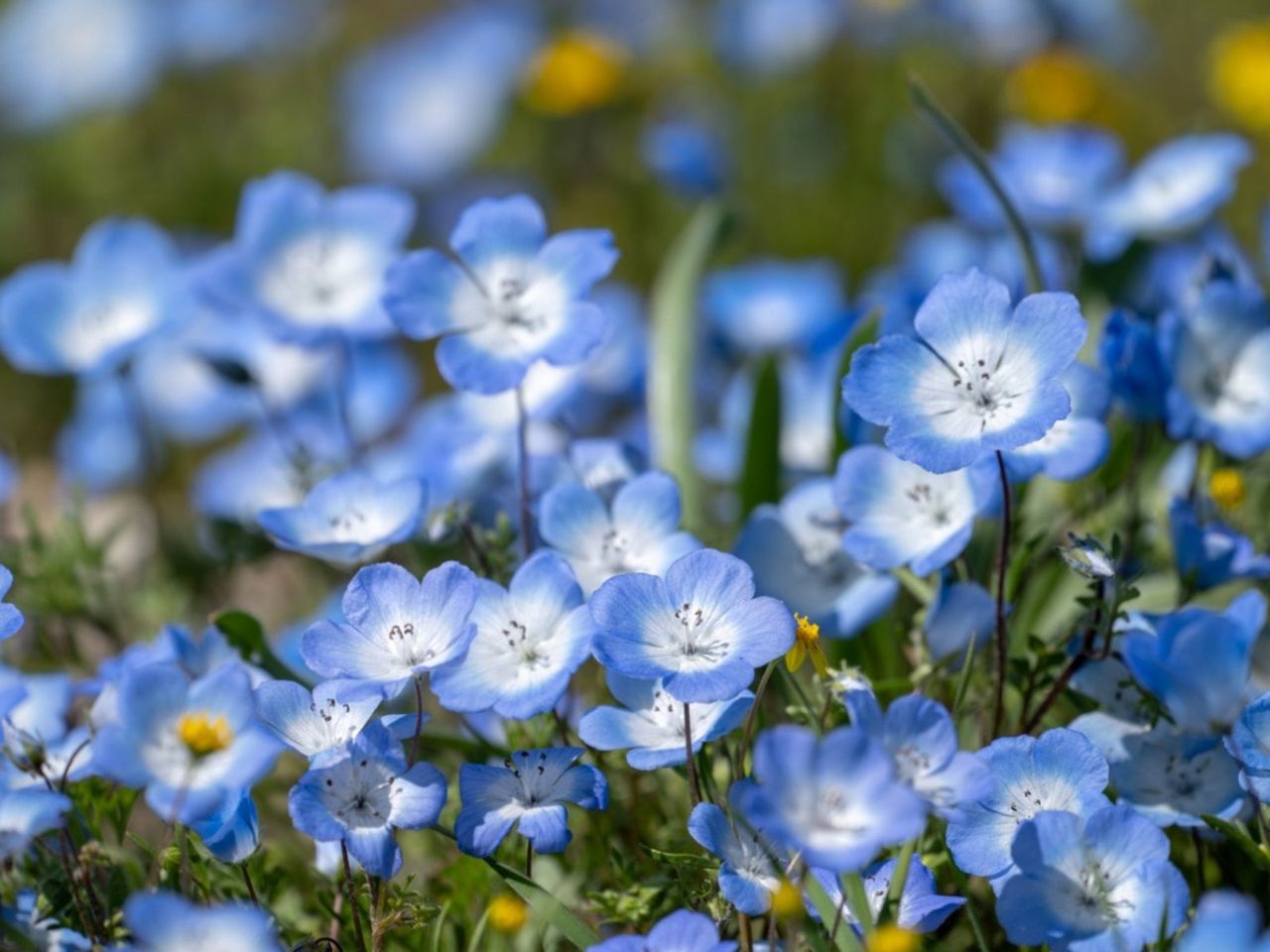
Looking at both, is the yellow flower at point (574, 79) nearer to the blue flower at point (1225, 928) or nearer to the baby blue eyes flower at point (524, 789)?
the baby blue eyes flower at point (524, 789)

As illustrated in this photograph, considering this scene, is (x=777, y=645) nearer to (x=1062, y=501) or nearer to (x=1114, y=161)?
(x=1062, y=501)

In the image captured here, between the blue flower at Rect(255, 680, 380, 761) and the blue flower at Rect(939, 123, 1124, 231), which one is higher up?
the blue flower at Rect(255, 680, 380, 761)

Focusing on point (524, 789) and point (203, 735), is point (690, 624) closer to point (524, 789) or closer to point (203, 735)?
point (524, 789)

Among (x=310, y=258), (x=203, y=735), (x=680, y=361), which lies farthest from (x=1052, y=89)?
(x=203, y=735)

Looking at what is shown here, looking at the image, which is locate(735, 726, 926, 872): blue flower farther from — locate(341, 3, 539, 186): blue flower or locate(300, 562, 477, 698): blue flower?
locate(341, 3, 539, 186): blue flower

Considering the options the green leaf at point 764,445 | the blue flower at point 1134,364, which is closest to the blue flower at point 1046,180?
the green leaf at point 764,445

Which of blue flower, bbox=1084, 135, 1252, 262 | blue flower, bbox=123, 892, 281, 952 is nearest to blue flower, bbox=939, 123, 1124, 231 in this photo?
blue flower, bbox=1084, 135, 1252, 262
